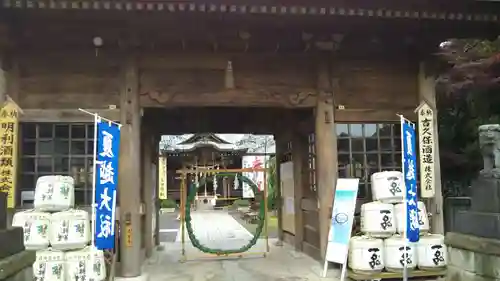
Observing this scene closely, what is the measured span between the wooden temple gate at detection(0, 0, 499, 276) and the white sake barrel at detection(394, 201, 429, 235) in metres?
0.55

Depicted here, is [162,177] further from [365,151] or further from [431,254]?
[431,254]

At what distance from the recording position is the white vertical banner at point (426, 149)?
8383mm

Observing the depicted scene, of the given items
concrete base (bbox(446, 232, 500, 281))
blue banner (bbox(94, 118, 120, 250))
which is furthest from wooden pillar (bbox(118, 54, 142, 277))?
A: concrete base (bbox(446, 232, 500, 281))

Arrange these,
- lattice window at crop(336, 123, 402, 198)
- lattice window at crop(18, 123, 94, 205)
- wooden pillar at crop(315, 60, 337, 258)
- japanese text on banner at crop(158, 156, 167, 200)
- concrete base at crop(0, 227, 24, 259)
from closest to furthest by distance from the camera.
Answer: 1. concrete base at crop(0, 227, 24, 259)
2. lattice window at crop(18, 123, 94, 205)
3. wooden pillar at crop(315, 60, 337, 258)
4. lattice window at crop(336, 123, 402, 198)
5. japanese text on banner at crop(158, 156, 167, 200)

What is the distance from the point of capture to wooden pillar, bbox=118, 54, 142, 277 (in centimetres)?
780

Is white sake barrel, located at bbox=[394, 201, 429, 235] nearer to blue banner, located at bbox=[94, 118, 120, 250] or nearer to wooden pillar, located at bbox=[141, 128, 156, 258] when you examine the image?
blue banner, located at bbox=[94, 118, 120, 250]

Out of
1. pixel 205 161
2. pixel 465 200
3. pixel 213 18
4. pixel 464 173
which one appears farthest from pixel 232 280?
pixel 205 161

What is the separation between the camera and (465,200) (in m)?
9.74

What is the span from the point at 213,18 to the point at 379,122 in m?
Result: 3.70

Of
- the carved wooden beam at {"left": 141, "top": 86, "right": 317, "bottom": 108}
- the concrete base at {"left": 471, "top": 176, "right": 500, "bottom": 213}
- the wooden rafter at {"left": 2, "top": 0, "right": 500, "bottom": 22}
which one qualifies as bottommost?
the concrete base at {"left": 471, "top": 176, "right": 500, "bottom": 213}

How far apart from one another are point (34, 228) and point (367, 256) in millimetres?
5267

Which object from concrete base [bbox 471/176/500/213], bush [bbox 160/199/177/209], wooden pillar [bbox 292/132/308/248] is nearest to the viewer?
concrete base [bbox 471/176/500/213]

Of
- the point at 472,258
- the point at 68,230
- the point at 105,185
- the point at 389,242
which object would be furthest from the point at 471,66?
the point at 68,230

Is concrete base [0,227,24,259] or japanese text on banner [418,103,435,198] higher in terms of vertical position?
japanese text on banner [418,103,435,198]
